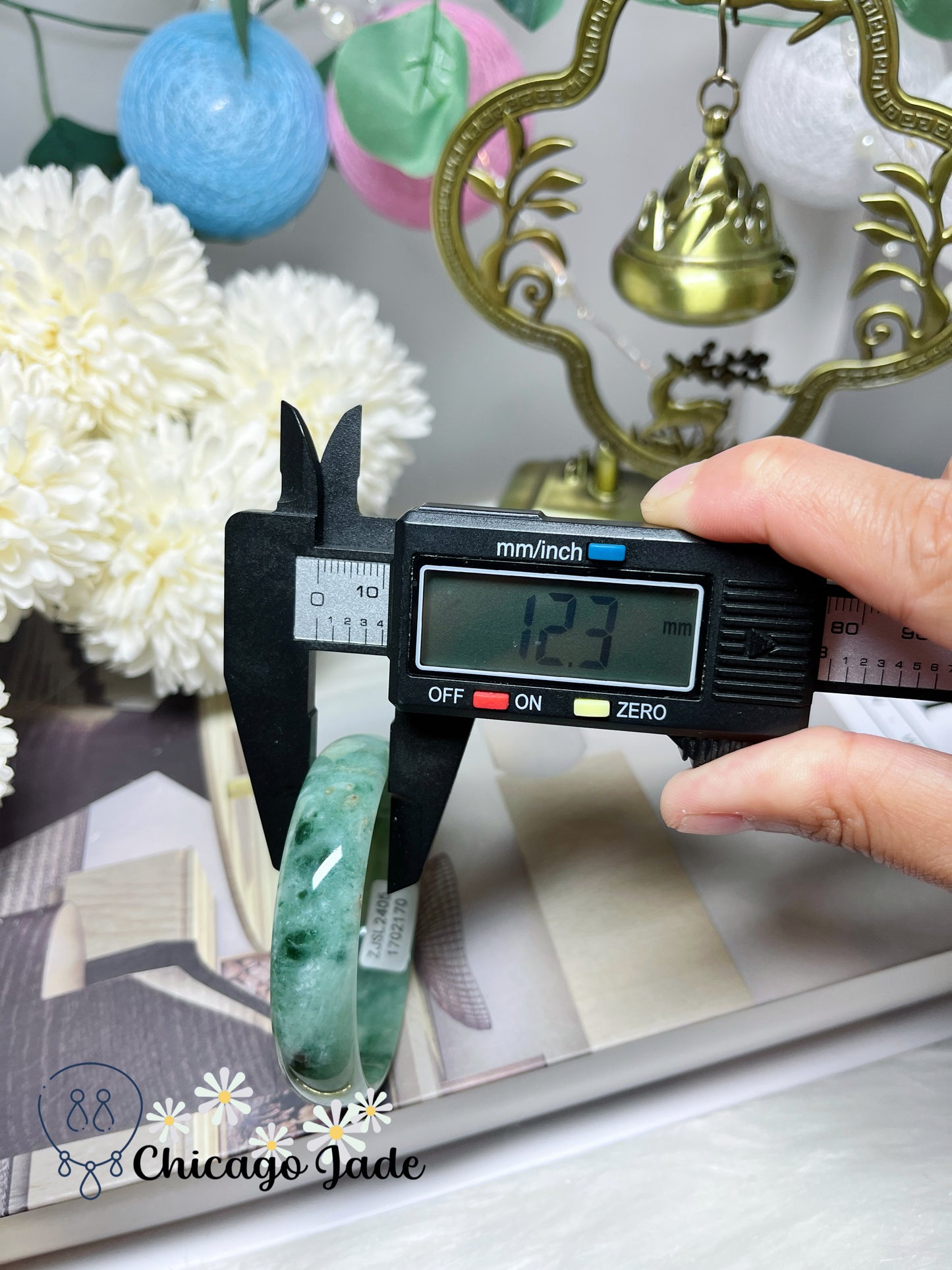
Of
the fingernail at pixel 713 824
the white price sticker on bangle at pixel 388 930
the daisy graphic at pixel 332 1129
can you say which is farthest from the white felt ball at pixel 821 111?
the daisy graphic at pixel 332 1129

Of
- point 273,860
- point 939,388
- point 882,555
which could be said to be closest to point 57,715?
point 273,860

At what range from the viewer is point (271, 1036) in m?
0.61

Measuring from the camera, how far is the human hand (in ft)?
1.62

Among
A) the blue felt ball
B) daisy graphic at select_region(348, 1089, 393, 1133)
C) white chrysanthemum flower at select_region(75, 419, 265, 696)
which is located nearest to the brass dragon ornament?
the blue felt ball

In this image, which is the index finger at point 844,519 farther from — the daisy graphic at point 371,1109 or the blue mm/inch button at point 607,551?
the daisy graphic at point 371,1109

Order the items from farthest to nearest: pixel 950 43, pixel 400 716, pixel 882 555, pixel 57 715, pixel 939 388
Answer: pixel 939 388 < pixel 950 43 < pixel 57 715 < pixel 400 716 < pixel 882 555

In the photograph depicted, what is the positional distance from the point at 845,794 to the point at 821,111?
584 mm

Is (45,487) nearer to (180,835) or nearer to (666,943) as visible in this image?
(180,835)

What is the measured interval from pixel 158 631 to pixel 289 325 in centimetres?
27

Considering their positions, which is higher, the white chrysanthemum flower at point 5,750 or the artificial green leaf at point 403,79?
the artificial green leaf at point 403,79

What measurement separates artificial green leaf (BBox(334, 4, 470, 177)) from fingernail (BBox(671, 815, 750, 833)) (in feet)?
1.80

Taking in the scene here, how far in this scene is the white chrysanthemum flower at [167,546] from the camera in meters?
0.75

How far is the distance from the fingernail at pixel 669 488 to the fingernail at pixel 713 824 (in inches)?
6.5

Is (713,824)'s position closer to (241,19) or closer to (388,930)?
(388,930)
